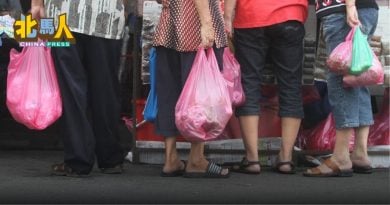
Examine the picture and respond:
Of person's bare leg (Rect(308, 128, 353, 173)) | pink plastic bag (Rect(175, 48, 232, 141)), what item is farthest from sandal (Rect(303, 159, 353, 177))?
pink plastic bag (Rect(175, 48, 232, 141))

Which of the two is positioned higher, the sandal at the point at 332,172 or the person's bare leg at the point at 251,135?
the person's bare leg at the point at 251,135

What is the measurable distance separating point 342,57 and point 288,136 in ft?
2.33

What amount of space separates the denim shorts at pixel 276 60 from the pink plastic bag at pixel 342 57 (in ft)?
1.12

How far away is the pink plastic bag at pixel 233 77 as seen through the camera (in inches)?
178

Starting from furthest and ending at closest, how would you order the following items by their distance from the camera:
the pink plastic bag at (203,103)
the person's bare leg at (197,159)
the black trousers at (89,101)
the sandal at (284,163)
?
the sandal at (284,163) → the person's bare leg at (197,159) → the black trousers at (89,101) → the pink plastic bag at (203,103)

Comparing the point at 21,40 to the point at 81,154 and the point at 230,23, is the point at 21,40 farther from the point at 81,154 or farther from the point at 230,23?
the point at 230,23

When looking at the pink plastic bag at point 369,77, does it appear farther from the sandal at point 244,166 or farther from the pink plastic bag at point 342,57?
the sandal at point 244,166

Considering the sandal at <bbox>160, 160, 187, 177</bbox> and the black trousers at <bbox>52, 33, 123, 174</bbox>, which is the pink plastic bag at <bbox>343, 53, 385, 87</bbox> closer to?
the sandal at <bbox>160, 160, 187, 177</bbox>

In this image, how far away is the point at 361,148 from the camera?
186 inches

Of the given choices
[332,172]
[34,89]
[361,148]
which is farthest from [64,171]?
[361,148]

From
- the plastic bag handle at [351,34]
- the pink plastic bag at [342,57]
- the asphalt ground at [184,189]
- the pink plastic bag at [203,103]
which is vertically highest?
the plastic bag handle at [351,34]

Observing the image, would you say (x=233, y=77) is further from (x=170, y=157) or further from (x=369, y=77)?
(x=369, y=77)

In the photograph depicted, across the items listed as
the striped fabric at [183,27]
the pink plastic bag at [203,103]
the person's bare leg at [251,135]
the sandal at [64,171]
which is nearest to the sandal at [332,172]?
the person's bare leg at [251,135]

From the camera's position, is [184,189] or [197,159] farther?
[197,159]
